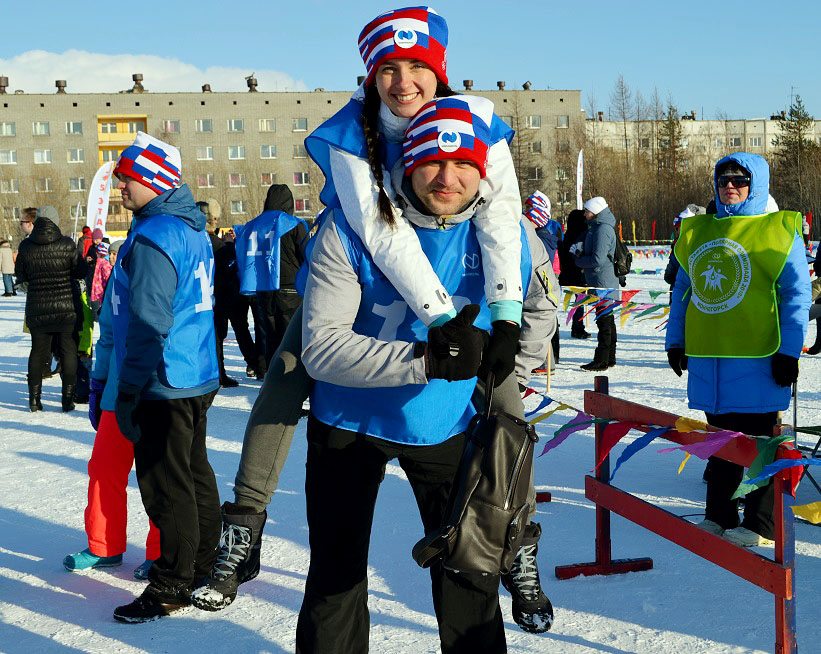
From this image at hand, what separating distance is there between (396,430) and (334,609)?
52cm

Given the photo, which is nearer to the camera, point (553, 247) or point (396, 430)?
point (396, 430)

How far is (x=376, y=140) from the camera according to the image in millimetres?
2404

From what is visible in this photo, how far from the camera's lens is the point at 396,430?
2.40 m

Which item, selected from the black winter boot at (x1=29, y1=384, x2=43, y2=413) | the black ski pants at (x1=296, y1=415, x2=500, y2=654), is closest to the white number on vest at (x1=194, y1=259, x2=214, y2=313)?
the black ski pants at (x1=296, y1=415, x2=500, y2=654)

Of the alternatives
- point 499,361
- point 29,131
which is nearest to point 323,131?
point 499,361

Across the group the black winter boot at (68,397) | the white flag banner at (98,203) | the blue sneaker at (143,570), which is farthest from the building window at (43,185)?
the blue sneaker at (143,570)

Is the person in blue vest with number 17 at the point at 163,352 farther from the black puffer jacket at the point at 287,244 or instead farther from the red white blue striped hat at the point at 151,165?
the black puffer jacket at the point at 287,244

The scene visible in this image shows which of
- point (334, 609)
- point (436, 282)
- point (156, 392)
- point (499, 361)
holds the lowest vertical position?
point (334, 609)

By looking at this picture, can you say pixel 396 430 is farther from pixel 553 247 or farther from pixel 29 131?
pixel 29 131

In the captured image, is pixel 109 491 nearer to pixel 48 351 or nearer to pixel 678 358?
pixel 678 358

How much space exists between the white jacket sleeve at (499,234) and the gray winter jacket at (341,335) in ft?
0.15

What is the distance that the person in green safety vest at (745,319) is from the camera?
429cm

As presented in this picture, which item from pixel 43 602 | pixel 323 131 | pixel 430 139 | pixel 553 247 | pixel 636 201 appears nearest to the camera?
pixel 430 139

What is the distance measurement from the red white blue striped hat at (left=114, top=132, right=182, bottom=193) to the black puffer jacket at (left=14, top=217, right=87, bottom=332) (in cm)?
537
